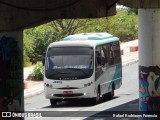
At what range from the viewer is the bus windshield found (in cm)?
2647

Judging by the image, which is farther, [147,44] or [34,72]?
[34,72]

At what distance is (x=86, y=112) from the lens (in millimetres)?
24562

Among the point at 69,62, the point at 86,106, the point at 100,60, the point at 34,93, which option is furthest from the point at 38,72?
the point at 86,106

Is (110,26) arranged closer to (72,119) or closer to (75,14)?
(72,119)

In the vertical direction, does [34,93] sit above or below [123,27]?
below

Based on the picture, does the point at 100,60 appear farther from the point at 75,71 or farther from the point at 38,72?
the point at 38,72

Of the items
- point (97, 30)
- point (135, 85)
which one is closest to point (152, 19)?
point (135, 85)

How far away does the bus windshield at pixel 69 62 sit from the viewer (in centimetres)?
2647

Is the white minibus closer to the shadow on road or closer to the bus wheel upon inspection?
the bus wheel

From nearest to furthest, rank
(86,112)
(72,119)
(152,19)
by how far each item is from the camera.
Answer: (152,19)
(72,119)
(86,112)

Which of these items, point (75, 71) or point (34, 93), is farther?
point (34, 93)

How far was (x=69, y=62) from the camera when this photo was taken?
87.0ft

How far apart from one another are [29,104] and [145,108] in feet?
27.7

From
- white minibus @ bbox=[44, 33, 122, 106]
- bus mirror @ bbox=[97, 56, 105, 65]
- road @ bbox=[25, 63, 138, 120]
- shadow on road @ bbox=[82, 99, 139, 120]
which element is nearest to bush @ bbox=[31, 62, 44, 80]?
road @ bbox=[25, 63, 138, 120]
